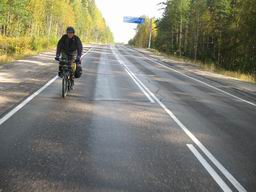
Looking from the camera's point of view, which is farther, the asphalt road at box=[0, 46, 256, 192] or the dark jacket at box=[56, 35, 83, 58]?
the dark jacket at box=[56, 35, 83, 58]

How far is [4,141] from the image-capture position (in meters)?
6.39

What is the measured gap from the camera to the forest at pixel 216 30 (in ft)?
141

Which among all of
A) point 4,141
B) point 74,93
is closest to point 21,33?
point 74,93

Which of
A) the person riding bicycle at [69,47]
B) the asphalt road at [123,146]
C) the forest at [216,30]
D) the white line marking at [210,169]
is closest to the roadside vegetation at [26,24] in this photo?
the person riding bicycle at [69,47]

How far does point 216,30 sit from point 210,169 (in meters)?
51.2

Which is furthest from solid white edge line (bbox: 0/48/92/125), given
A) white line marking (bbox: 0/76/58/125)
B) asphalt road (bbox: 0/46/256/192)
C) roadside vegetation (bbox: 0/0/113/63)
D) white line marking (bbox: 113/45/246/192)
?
roadside vegetation (bbox: 0/0/113/63)

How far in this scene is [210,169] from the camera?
586cm

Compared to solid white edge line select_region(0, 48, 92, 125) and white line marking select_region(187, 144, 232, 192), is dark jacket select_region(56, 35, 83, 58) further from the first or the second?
white line marking select_region(187, 144, 232, 192)

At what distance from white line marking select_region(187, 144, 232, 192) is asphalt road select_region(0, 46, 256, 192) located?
2 centimetres

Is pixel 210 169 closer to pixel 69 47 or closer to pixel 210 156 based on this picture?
pixel 210 156

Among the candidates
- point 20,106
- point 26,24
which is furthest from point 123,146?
point 26,24

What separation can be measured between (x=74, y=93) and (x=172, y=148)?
238 inches

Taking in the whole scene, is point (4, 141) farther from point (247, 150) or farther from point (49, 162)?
point (247, 150)

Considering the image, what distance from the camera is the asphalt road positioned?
16.5ft
